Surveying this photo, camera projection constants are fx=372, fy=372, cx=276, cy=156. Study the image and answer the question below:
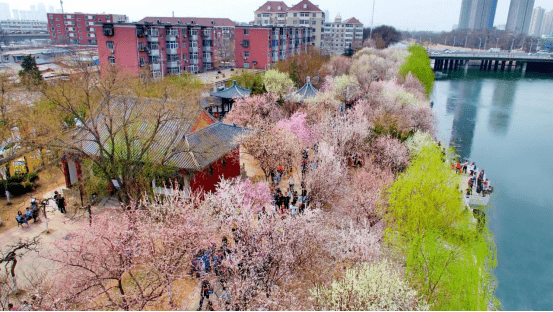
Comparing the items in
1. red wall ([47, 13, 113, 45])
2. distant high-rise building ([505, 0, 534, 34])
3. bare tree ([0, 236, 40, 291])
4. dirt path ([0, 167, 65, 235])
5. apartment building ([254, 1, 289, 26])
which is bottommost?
dirt path ([0, 167, 65, 235])

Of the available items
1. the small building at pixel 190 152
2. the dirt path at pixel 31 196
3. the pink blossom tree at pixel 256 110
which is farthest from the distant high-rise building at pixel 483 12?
the dirt path at pixel 31 196

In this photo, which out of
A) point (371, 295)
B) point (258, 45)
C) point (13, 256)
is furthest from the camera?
point (258, 45)

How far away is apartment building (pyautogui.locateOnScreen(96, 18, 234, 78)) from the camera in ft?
143

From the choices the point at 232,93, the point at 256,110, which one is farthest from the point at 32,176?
the point at 232,93

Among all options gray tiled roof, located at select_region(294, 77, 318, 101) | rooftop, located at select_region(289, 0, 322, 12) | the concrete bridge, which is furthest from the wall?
the concrete bridge

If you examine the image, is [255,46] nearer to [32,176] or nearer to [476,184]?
[476,184]

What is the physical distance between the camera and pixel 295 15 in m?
83.6

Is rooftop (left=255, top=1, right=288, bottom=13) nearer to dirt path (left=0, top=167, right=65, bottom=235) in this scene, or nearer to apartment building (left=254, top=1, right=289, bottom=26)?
apartment building (left=254, top=1, right=289, bottom=26)

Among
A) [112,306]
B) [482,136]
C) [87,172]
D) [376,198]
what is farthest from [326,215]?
[482,136]

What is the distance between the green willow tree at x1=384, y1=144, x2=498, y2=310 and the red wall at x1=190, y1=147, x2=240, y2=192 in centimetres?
803

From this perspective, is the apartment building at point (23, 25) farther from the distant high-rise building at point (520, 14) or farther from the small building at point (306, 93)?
the distant high-rise building at point (520, 14)

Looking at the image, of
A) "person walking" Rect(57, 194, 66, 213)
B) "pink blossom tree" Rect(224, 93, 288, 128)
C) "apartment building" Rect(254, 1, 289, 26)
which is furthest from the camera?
"apartment building" Rect(254, 1, 289, 26)

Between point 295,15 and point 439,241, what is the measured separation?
79540 mm

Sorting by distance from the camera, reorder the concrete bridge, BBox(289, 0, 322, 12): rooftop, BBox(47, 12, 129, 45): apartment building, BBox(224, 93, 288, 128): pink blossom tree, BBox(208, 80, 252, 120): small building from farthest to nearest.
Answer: BBox(47, 12, 129, 45): apartment building < the concrete bridge < BBox(289, 0, 322, 12): rooftop < BBox(208, 80, 252, 120): small building < BBox(224, 93, 288, 128): pink blossom tree
